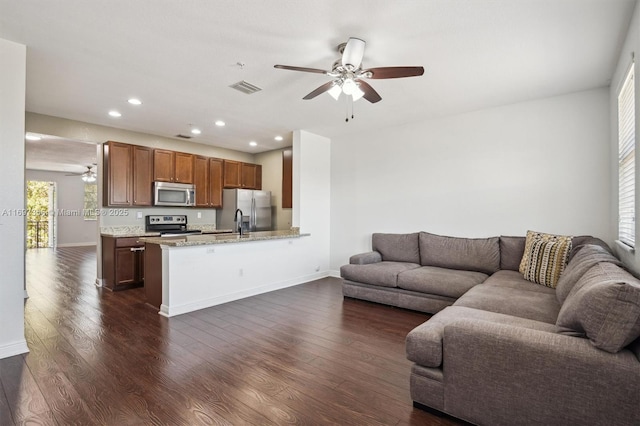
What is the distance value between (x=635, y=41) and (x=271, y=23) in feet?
8.43

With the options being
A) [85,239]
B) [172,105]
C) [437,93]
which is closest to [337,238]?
[437,93]

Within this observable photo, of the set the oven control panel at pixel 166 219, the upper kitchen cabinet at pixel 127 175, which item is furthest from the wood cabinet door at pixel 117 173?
the oven control panel at pixel 166 219

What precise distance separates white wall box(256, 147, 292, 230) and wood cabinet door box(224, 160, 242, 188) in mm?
640

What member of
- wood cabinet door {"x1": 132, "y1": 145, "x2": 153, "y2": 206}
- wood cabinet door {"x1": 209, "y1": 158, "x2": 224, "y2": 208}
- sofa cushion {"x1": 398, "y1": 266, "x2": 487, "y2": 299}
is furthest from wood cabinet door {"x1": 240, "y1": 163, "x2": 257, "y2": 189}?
sofa cushion {"x1": 398, "y1": 266, "x2": 487, "y2": 299}

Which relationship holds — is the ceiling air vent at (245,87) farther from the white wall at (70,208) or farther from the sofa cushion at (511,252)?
the white wall at (70,208)

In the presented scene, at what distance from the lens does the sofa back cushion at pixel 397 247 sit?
4648mm

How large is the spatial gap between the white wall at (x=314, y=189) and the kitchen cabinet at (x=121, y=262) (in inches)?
103

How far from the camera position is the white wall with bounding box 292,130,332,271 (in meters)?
5.40

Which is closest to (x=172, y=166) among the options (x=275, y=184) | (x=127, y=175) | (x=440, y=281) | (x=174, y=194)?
(x=174, y=194)

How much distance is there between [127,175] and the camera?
5168mm

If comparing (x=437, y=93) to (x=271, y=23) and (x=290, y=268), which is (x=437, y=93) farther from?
(x=290, y=268)

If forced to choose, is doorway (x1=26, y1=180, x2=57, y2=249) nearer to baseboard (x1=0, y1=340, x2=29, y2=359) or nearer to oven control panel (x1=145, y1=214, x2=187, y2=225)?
oven control panel (x1=145, y1=214, x2=187, y2=225)

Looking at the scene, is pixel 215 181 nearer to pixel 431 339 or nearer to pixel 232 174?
pixel 232 174

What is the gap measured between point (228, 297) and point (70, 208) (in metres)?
9.76
